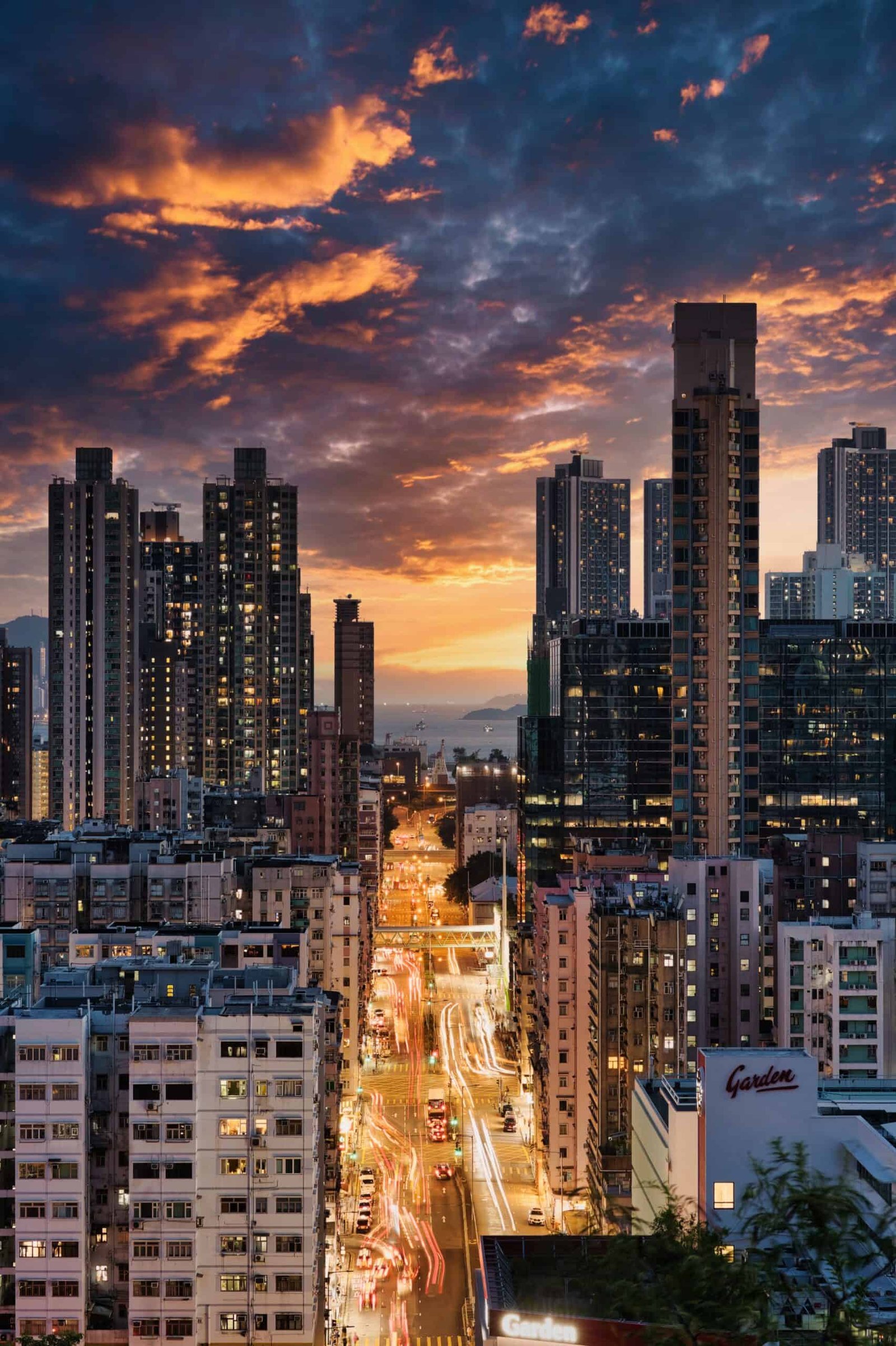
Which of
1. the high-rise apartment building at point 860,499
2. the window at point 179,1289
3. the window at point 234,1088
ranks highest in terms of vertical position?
the high-rise apartment building at point 860,499

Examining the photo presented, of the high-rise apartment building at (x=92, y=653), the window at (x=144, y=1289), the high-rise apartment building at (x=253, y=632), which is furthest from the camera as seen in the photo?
the high-rise apartment building at (x=253, y=632)

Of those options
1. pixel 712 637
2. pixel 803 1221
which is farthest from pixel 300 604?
pixel 803 1221

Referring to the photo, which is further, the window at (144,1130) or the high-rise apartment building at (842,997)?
the high-rise apartment building at (842,997)

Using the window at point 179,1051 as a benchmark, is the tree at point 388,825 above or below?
below

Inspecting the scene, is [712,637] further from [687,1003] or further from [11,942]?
[11,942]

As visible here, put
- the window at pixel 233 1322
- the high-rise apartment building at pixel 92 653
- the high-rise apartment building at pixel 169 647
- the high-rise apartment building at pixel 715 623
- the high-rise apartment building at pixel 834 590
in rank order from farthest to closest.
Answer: the high-rise apartment building at pixel 834 590, the high-rise apartment building at pixel 169 647, the high-rise apartment building at pixel 92 653, the high-rise apartment building at pixel 715 623, the window at pixel 233 1322

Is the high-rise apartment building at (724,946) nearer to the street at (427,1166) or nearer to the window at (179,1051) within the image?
the street at (427,1166)

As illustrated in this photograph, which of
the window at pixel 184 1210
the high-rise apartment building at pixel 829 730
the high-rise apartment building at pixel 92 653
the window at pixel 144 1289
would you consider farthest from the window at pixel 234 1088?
the high-rise apartment building at pixel 92 653
